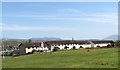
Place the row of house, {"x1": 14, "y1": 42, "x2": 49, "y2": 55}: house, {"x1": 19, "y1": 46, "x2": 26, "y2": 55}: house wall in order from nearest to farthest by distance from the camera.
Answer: {"x1": 14, "y1": 42, "x2": 49, "y2": 55}: house → {"x1": 19, "y1": 46, "x2": 26, "y2": 55}: house wall → the row of house

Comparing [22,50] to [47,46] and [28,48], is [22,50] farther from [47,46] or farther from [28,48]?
[47,46]

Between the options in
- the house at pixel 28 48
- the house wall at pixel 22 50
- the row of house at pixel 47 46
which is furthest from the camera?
the row of house at pixel 47 46

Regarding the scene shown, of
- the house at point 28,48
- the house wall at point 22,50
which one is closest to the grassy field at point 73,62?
the house at point 28,48

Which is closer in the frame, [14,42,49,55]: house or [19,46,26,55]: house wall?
[14,42,49,55]: house

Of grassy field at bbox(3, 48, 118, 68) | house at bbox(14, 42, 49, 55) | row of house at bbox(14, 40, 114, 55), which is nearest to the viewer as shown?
grassy field at bbox(3, 48, 118, 68)

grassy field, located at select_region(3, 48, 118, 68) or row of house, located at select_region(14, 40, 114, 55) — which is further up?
row of house, located at select_region(14, 40, 114, 55)

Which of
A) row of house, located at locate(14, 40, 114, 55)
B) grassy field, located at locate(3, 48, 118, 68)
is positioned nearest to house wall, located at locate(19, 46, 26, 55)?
row of house, located at locate(14, 40, 114, 55)

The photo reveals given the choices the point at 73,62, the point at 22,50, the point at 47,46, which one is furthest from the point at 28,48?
the point at 73,62

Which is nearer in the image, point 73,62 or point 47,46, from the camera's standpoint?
point 73,62

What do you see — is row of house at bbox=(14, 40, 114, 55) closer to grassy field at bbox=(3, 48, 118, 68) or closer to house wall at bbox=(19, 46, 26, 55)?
house wall at bbox=(19, 46, 26, 55)

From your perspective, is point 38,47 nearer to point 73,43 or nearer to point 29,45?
point 29,45

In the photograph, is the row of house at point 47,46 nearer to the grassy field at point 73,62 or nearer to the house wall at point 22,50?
the house wall at point 22,50

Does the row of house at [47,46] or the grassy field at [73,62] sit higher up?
the row of house at [47,46]

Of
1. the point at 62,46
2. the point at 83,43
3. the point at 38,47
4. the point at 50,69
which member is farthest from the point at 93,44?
the point at 50,69
